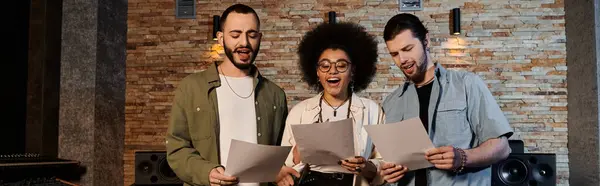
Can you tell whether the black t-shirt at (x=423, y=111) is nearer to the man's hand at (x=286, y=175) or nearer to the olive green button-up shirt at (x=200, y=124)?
the man's hand at (x=286, y=175)

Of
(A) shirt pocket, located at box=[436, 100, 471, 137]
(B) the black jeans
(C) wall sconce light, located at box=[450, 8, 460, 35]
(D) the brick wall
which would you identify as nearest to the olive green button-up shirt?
(B) the black jeans

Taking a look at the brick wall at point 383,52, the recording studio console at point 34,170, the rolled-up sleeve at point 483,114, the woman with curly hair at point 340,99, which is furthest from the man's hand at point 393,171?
the brick wall at point 383,52

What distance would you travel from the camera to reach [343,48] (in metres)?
2.58

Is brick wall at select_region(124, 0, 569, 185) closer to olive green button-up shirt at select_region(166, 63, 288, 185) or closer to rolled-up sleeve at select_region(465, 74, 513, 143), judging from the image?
olive green button-up shirt at select_region(166, 63, 288, 185)

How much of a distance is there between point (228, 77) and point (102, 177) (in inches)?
126

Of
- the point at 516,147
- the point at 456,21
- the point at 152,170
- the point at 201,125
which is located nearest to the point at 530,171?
the point at 516,147

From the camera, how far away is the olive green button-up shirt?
7.54 feet

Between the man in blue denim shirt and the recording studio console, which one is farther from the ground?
the man in blue denim shirt

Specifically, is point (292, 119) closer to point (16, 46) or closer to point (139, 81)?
point (16, 46)

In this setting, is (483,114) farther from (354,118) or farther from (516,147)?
(516,147)

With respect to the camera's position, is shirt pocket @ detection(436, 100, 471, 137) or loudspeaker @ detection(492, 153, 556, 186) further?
loudspeaker @ detection(492, 153, 556, 186)

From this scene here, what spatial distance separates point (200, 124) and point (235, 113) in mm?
167

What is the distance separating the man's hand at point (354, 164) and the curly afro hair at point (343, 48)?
Result: 0.51 m

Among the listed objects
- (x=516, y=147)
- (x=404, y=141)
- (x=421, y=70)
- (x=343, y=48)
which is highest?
(x=343, y=48)
